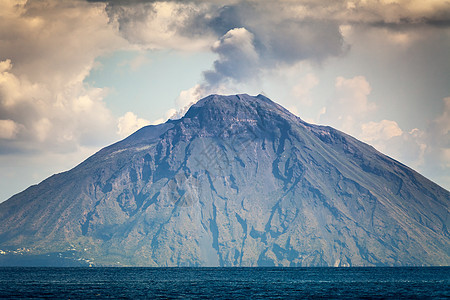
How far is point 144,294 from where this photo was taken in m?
178

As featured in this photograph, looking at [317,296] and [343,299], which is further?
[317,296]

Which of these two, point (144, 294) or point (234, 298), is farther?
point (144, 294)

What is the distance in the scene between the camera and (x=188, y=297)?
167250 mm

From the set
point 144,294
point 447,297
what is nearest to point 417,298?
point 447,297

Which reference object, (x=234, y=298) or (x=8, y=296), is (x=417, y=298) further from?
(x=8, y=296)

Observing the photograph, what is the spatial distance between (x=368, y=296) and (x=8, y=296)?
10569 centimetres

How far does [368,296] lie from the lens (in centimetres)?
17388

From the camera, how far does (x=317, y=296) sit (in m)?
174

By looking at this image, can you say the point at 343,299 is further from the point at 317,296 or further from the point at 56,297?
the point at 56,297

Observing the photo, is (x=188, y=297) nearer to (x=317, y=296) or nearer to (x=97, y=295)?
(x=97, y=295)

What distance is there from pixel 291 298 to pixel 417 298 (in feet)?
123

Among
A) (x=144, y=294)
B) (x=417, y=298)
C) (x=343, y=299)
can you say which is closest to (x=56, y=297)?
(x=144, y=294)

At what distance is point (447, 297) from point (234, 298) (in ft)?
209

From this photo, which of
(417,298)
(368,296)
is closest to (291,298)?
(368,296)
